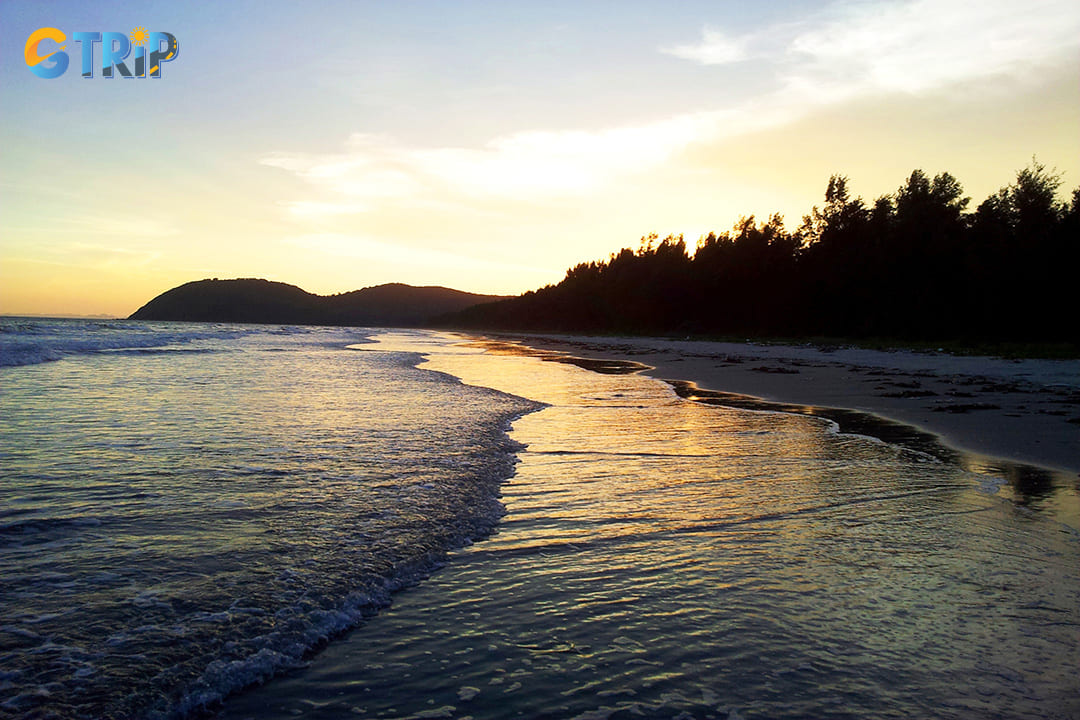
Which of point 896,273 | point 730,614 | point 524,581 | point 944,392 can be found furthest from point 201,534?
point 896,273

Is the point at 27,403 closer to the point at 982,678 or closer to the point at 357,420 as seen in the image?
the point at 357,420

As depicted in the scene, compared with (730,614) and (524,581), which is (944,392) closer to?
(730,614)

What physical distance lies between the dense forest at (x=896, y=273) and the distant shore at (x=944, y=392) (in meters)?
20.3

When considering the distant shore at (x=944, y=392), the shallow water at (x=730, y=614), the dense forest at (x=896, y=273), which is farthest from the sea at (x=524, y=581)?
the dense forest at (x=896, y=273)

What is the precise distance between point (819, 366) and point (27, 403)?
25.0 metres

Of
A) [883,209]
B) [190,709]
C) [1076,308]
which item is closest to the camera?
[190,709]

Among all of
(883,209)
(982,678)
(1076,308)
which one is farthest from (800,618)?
(883,209)

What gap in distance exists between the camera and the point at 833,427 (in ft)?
35.6

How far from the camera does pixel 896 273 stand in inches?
2008

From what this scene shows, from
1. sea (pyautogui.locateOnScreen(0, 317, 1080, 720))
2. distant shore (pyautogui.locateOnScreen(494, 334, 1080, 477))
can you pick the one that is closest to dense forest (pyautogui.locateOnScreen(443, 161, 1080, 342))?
distant shore (pyautogui.locateOnScreen(494, 334, 1080, 477))

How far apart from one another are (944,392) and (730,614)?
48.1 feet

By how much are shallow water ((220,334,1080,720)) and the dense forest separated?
42060 millimetres

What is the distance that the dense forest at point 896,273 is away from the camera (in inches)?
1604

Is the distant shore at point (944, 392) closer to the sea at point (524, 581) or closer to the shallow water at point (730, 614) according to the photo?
the sea at point (524, 581)
